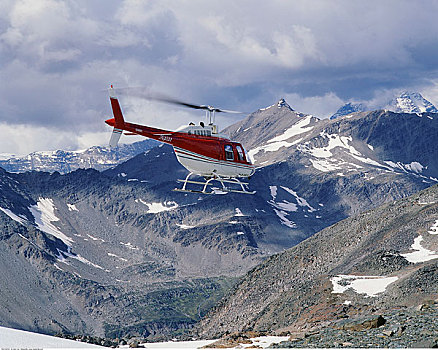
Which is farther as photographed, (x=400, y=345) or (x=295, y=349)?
(x=295, y=349)

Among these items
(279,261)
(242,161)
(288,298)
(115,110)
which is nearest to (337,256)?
(279,261)

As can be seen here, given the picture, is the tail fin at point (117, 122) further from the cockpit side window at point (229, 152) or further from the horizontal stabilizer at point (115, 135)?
the cockpit side window at point (229, 152)

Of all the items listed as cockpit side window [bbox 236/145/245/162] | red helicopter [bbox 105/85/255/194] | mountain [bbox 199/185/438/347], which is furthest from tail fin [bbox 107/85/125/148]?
mountain [bbox 199/185/438/347]

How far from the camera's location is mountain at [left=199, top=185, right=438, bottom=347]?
A: 62719 mm

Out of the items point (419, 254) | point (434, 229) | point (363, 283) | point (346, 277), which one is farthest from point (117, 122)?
point (434, 229)

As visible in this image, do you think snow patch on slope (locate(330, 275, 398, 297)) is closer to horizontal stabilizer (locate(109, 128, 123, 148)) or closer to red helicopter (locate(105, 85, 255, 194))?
red helicopter (locate(105, 85, 255, 194))

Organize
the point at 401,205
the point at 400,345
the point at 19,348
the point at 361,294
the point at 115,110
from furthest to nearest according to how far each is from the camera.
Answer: the point at 401,205 < the point at 361,294 < the point at 115,110 < the point at 400,345 < the point at 19,348

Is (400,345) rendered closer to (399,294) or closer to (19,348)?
(19,348)

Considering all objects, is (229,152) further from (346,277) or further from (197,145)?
(346,277)

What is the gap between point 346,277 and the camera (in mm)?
76875

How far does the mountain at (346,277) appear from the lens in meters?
62.7

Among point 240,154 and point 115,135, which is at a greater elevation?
point 115,135

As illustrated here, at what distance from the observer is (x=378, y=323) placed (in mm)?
37531

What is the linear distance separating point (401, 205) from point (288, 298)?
42.9 metres
